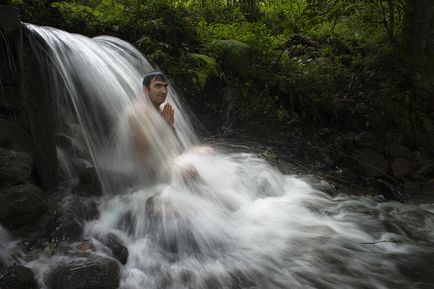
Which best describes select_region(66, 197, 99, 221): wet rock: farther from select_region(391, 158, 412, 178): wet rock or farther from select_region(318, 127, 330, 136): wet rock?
select_region(391, 158, 412, 178): wet rock

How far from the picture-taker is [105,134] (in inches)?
211

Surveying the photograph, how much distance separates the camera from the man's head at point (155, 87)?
17.3 ft

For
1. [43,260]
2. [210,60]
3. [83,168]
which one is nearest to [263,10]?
A: [210,60]

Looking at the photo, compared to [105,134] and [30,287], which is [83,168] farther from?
[30,287]

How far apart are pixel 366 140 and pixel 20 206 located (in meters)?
5.70

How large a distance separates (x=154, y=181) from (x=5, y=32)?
7.87 ft

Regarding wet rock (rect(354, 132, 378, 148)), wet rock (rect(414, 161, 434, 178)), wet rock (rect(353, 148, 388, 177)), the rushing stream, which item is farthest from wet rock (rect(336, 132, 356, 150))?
the rushing stream

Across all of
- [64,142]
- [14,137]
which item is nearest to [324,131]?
[64,142]

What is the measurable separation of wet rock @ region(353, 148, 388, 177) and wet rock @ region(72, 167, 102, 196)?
4.33 m

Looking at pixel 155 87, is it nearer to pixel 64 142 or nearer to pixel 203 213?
pixel 64 142

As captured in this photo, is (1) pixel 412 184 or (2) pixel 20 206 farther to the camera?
(1) pixel 412 184

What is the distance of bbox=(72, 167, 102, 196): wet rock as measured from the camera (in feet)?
15.1

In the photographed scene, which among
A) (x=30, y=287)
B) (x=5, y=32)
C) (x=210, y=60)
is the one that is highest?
(x=5, y=32)

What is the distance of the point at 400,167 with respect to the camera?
673 cm
